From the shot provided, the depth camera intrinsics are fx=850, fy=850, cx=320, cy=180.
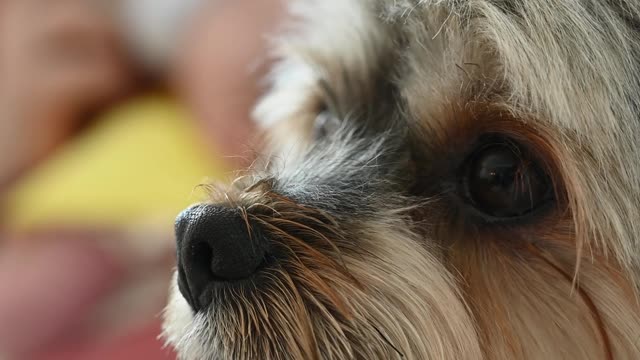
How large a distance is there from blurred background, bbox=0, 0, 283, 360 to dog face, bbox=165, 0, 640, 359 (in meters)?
0.30

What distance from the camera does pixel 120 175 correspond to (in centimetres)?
316

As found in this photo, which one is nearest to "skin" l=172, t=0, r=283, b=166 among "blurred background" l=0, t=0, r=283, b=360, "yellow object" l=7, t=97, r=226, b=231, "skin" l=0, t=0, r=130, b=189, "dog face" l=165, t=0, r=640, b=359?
"blurred background" l=0, t=0, r=283, b=360

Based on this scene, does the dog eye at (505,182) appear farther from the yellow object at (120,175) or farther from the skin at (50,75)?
the skin at (50,75)

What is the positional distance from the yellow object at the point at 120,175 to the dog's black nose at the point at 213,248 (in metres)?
1.55

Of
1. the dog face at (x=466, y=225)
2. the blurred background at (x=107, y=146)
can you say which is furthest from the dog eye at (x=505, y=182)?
the blurred background at (x=107, y=146)

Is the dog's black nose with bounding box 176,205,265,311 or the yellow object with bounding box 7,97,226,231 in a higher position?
the yellow object with bounding box 7,97,226,231

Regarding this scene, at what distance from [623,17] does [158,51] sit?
277 cm

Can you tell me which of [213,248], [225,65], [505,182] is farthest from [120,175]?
[505,182]

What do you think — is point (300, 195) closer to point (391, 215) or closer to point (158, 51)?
point (391, 215)

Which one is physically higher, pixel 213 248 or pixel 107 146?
pixel 107 146

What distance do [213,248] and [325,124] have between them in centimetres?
50

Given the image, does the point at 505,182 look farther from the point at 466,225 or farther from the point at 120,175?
the point at 120,175

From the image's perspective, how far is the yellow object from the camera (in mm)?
3012

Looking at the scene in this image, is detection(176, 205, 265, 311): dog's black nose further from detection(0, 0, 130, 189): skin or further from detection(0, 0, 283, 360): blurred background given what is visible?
detection(0, 0, 130, 189): skin
